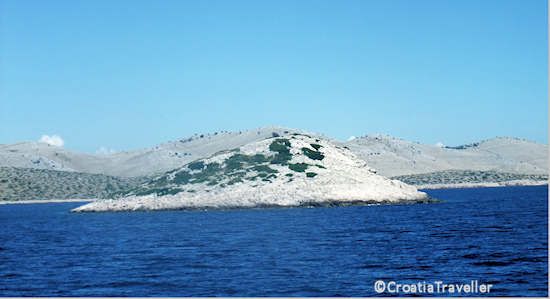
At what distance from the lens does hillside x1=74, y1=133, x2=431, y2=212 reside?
13638 cm

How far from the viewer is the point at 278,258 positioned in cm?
5256

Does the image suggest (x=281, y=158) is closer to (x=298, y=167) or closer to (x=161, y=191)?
(x=298, y=167)

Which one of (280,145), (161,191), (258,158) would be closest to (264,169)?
(258,158)

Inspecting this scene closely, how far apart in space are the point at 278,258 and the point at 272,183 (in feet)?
Answer: 288

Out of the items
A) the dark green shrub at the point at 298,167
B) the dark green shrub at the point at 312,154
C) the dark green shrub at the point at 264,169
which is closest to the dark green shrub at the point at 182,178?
the dark green shrub at the point at 264,169

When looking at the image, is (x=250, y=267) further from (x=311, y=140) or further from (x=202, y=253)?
(x=311, y=140)

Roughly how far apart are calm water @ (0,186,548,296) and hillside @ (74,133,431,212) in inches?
1984

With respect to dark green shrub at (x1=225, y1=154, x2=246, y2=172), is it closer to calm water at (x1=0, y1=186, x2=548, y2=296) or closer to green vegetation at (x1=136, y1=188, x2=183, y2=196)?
green vegetation at (x1=136, y1=188, x2=183, y2=196)

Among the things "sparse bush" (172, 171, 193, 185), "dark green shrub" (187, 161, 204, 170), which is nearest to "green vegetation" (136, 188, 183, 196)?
"sparse bush" (172, 171, 193, 185)

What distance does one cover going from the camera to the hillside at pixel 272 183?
13638 cm

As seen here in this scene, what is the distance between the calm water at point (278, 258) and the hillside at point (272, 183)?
50.4 m

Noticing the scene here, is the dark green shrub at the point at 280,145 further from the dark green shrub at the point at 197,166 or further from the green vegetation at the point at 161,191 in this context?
the green vegetation at the point at 161,191

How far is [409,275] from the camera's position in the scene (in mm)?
42594

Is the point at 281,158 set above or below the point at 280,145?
below
